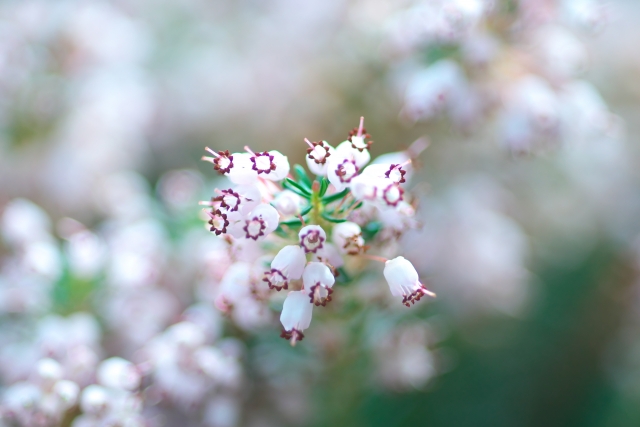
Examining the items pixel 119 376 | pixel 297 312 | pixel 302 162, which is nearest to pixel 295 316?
pixel 297 312

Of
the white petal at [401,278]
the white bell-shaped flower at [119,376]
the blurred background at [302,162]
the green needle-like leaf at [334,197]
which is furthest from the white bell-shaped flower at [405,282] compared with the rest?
the white bell-shaped flower at [119,376]

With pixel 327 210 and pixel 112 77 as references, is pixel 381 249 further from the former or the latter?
pixel 112 77

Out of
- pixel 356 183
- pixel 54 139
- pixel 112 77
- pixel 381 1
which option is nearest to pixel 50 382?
pixel 356 183

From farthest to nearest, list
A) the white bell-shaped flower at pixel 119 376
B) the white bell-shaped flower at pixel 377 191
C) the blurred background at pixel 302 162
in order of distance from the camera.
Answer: the blurred background at pixel 302 162, the white bell-shaped flower at pixel 119 376, the white bell-shaped flower at pixel 377 191

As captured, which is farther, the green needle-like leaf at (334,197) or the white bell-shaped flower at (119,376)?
the white bell-shaped flower at (119,376)

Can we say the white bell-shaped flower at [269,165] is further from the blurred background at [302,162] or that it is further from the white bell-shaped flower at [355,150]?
the blurred background at [302,162]

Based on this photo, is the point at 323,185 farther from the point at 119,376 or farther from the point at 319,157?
the point at 119,376

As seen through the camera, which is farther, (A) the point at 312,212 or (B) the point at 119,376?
(B) the point at 119,376
